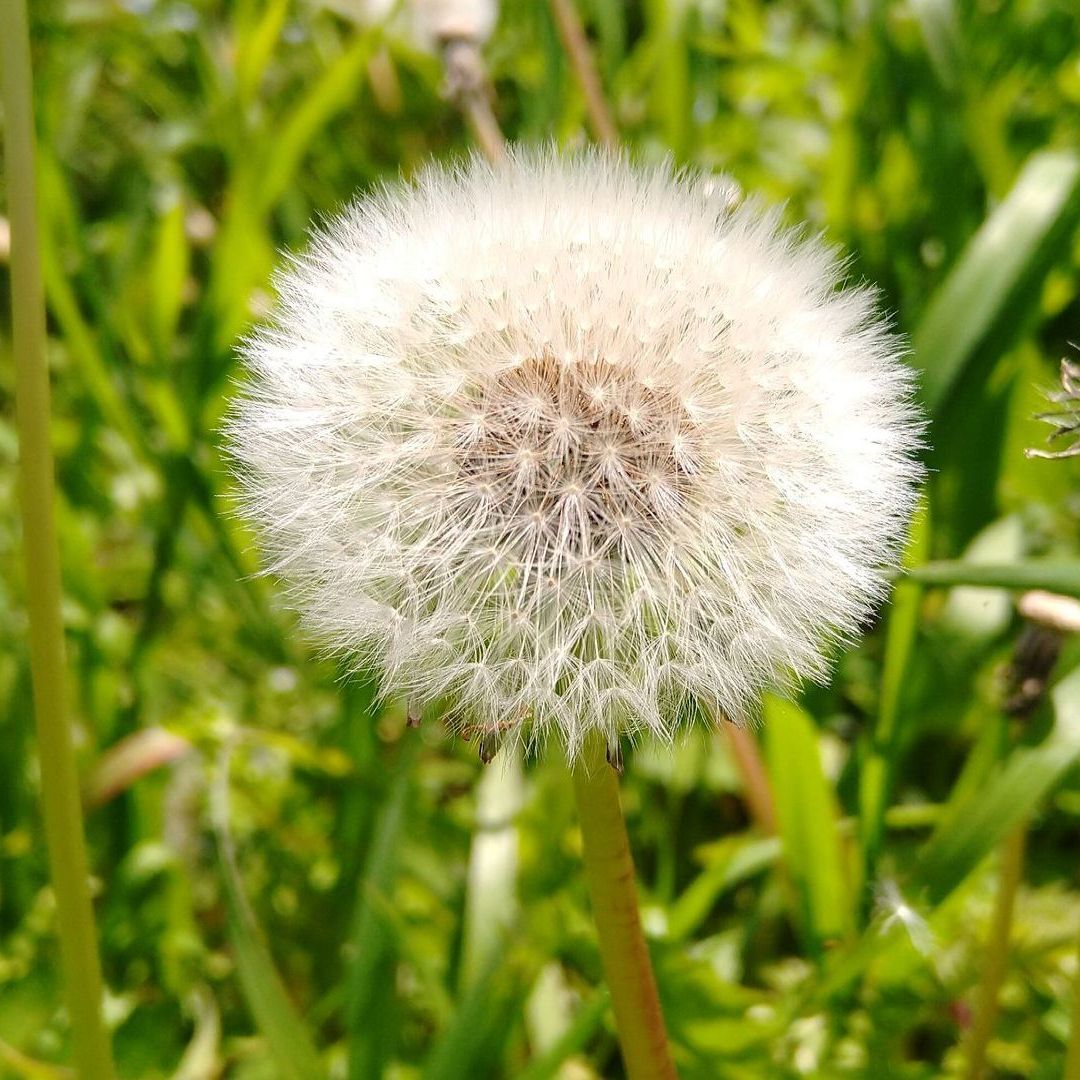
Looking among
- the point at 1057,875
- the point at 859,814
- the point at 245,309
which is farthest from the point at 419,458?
the point at 245,309

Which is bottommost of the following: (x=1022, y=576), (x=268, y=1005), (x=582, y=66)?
(x=268, y=1005)

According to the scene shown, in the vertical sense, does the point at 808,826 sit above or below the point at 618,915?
below

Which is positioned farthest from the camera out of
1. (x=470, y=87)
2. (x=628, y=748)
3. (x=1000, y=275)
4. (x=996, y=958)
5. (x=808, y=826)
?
(x=470, y=87)

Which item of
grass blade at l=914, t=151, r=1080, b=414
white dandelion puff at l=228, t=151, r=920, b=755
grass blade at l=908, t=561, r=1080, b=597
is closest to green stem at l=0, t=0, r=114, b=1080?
white dandelion puff at l=228, t=151, r=920, b=755

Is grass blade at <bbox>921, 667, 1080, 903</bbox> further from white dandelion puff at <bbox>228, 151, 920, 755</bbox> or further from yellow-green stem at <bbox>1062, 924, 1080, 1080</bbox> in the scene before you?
white dandelion puff at <bbox>228, 151, 920, 755</bbox>

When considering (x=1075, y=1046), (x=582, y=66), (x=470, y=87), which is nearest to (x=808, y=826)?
(x=1075, y=1046)

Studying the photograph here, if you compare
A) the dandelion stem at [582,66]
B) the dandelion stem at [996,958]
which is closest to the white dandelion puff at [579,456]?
the dandelion stem at [996,958]

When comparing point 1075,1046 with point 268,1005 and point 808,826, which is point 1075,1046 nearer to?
point 808,826
